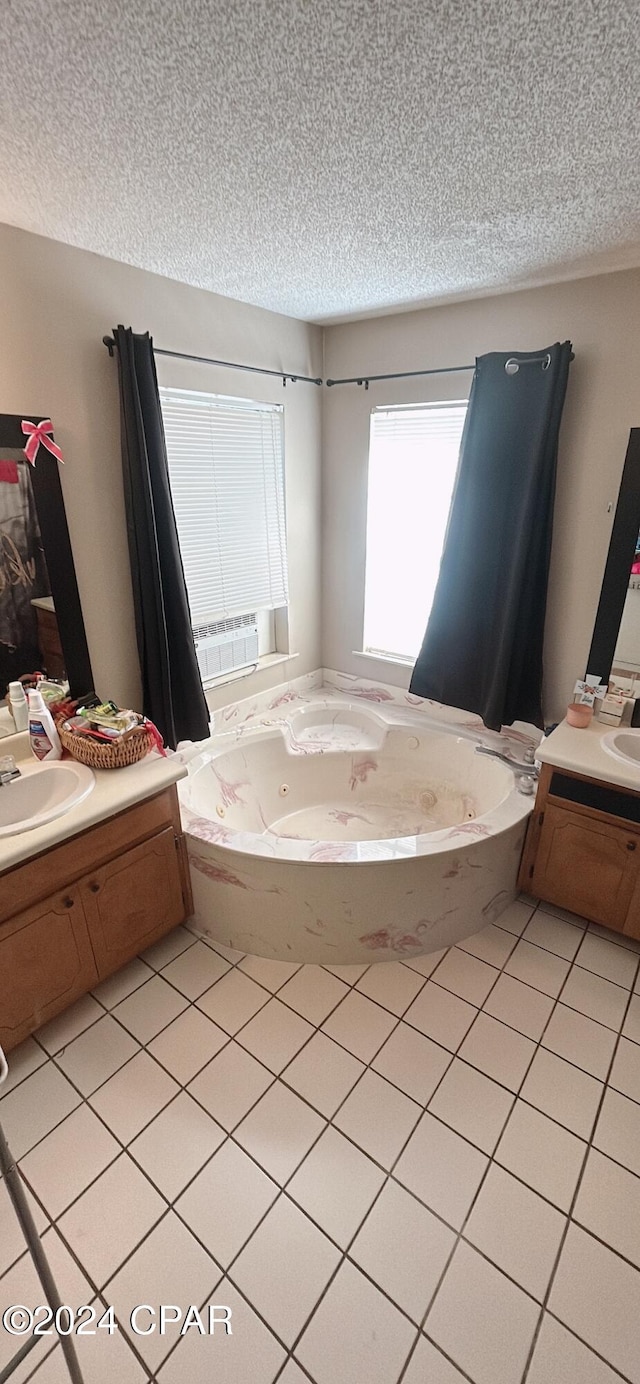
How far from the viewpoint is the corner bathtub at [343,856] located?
1.93 m

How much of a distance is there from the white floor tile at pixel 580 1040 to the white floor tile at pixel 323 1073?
61cm

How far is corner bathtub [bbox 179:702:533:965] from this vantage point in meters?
1.93

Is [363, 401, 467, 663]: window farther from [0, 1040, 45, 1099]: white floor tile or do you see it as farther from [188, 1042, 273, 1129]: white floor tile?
[0, 1040, 45, 1099]: white floor tile

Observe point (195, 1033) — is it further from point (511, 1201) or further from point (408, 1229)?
point (511, 1201)

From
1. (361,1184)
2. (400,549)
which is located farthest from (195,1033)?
(400,549)

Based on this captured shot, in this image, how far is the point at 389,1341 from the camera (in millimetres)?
1167

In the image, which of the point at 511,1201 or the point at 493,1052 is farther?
the point at 493,1052

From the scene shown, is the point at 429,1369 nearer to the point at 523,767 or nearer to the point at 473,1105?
the point at 473,1105

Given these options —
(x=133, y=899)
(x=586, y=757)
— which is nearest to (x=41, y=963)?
(x=133, y=899)

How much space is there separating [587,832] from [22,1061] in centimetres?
194

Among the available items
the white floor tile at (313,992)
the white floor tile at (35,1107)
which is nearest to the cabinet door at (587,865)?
the white floor tile at (313,992)

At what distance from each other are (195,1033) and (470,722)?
1.75 metres

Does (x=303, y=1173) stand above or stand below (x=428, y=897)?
below

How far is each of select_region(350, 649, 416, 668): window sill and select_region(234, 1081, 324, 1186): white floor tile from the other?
6.38ft
